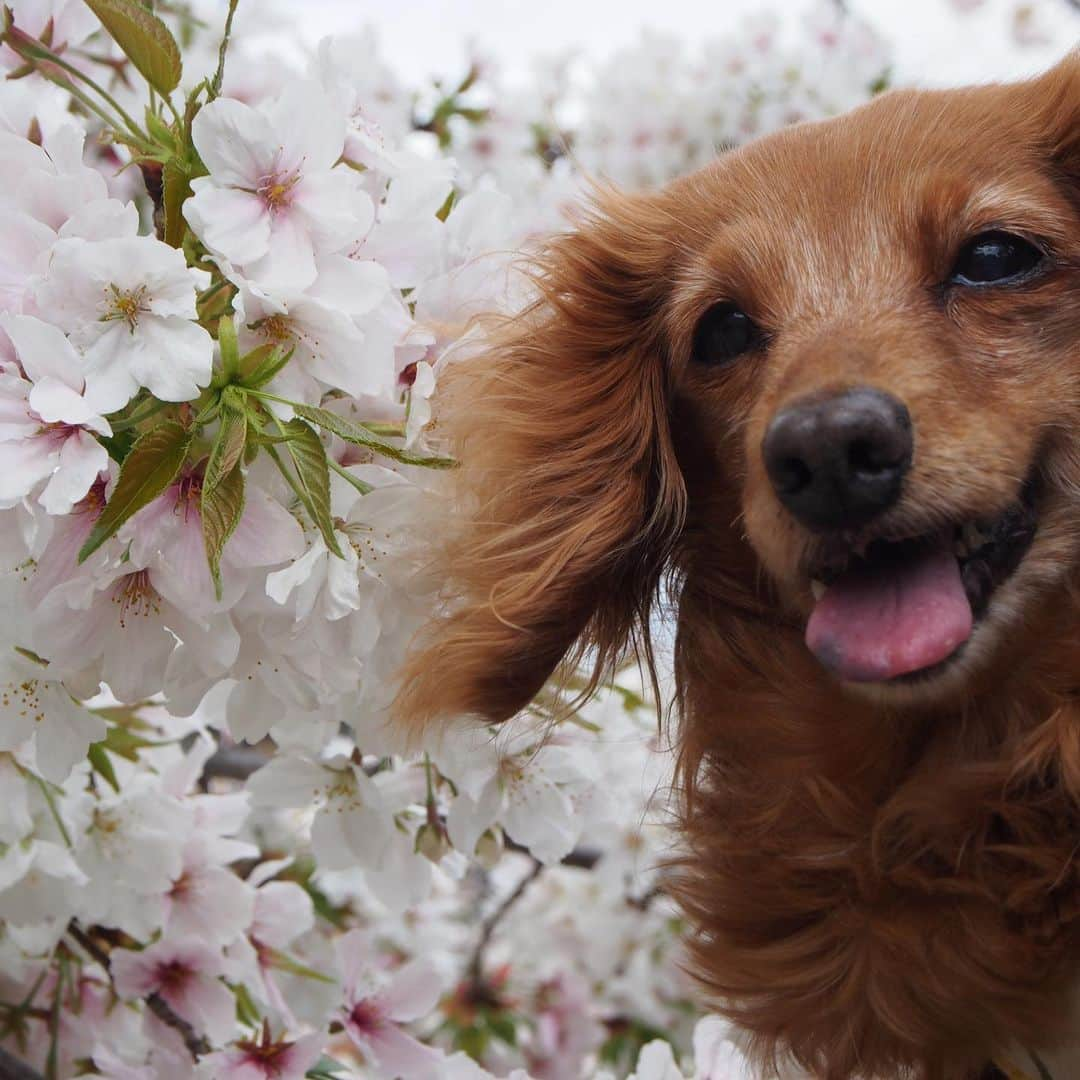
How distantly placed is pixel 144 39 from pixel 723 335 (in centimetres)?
65

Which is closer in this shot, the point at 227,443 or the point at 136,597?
the point at 227,443

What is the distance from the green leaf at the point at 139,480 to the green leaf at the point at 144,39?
14.1 inches

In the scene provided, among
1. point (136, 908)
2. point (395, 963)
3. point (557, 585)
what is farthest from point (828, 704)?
point (395, 963)

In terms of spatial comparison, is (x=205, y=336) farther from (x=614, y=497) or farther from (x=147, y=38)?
(x=614, y=497)

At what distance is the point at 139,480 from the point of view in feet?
3.58

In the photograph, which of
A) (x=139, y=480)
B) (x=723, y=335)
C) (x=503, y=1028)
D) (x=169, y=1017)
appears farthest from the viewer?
(x=503, y=1028)

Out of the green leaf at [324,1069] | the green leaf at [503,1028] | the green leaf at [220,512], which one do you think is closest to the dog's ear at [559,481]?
the green leaf at [220,512]

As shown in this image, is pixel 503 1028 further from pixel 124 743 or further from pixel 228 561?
pixel 228 561

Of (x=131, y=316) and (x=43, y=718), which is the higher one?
(x=131, y=316)

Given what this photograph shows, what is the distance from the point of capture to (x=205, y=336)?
110cm

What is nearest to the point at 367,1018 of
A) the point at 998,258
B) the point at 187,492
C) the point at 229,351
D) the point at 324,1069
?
the point at 324,1069

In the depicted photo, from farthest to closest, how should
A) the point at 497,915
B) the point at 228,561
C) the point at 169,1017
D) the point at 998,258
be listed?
the point at 497,915 → the point at 169,1017 → the point at 998,258 → the point at 228,561

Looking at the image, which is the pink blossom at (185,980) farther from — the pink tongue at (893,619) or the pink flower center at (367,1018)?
the pink tongue at (893,619)

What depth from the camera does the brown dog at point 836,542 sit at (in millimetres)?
1243
